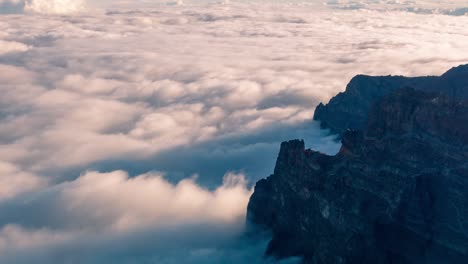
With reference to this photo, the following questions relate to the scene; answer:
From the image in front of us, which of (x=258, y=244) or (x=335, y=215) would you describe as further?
(x=258, y=244)

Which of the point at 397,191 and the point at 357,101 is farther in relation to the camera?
the point at 357,101

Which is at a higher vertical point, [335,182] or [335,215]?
[335,182]

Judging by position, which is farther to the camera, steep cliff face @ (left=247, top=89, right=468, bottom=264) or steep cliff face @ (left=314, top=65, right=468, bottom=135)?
steep cliff face @ (left=314, top=65, right=468, bottom=135)

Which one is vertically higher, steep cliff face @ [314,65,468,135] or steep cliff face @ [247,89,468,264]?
steep cliff face @ [314,65,468,135]

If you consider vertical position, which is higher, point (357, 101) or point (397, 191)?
point (357, 101)

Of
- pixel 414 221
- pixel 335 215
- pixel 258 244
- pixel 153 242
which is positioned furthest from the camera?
pixel 153 242

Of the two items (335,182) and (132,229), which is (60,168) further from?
(335,182)

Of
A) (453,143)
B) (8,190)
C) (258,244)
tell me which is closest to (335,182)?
(453,143)

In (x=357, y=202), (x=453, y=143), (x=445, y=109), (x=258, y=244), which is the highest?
(x=445, y=109)
